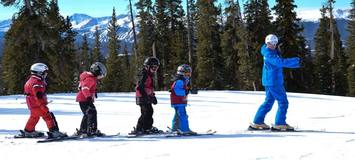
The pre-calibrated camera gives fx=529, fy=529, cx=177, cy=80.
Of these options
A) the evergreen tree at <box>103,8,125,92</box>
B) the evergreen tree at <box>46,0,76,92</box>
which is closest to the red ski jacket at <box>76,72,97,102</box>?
the evergreen tree at <box>46,0,76,92</box>

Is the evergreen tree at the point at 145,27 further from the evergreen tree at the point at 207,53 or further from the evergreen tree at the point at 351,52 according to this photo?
the evergreen tree at the point at 351,52

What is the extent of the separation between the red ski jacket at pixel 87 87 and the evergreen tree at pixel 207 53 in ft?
137

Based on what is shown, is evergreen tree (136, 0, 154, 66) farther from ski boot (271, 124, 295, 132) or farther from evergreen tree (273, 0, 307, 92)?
ski boot (271, 124, 295, 132)

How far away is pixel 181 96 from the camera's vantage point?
11.2 meters

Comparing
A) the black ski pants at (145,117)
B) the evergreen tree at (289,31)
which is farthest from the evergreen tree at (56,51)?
the black ski pants at (145,117)

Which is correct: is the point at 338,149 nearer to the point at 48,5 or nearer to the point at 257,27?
the point at 48,5

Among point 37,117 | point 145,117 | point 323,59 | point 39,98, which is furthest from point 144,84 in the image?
point 323,59

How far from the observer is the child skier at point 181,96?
11.1m

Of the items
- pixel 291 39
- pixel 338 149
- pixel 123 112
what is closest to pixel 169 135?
pixel 338 149

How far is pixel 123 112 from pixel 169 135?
6.96m

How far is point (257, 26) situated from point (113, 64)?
22.5 metres

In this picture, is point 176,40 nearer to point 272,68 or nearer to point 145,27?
point 145,27

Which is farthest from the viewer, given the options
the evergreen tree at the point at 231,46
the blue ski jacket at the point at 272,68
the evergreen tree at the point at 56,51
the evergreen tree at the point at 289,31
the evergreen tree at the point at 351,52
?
the evergreen tree at the point at 351,52

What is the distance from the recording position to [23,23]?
32062mm
